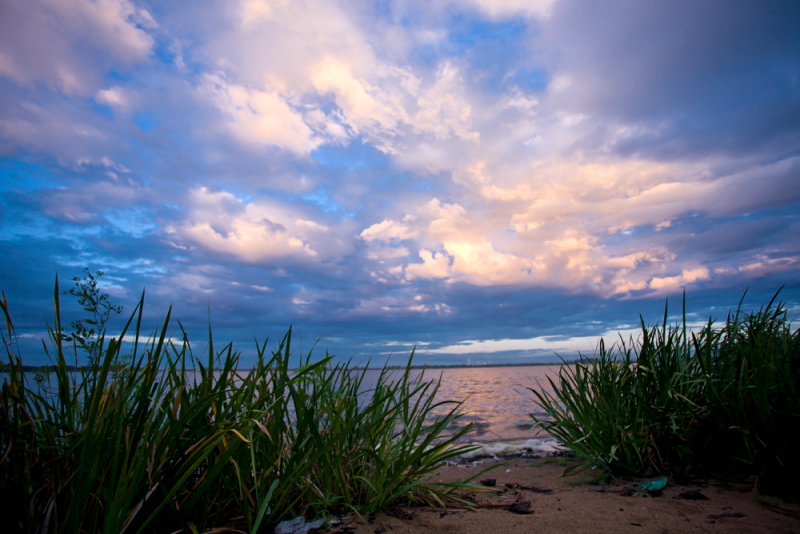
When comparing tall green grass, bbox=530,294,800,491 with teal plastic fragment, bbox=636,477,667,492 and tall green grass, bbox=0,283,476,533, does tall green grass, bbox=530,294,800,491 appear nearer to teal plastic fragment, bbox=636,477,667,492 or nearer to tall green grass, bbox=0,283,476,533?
teal plastic fragment, bbox=636,477,667,492

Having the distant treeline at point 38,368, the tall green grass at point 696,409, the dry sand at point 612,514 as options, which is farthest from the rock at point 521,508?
the distant treeline at point 38,368

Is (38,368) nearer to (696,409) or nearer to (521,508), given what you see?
(521,508)

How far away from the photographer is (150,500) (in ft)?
6.58

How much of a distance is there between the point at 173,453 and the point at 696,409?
3.62 m

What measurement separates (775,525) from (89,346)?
4.42m

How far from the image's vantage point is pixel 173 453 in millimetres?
2068

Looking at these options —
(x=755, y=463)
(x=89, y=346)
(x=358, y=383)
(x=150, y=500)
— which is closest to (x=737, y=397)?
(x=755, y=463)

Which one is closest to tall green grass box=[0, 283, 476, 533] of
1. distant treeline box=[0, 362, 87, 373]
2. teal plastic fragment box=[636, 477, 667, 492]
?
distant treeline box=[0, 362, 87, 373]

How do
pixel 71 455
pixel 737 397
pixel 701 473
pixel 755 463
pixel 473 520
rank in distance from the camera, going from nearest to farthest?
pixel 71 455 < pixel 473 520 < pixel 755 463 < pixel 737 397 < pixel 701 473

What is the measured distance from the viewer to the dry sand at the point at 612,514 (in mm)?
2381

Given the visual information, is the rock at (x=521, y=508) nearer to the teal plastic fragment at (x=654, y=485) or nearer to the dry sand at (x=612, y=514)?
the dry sand at (x=612, y=514)

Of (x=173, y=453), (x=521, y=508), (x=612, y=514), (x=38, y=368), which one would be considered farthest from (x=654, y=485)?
(x=38, y=368)

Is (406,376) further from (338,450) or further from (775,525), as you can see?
(775,525)

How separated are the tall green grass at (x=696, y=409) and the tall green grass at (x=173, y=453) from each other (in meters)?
1.55
